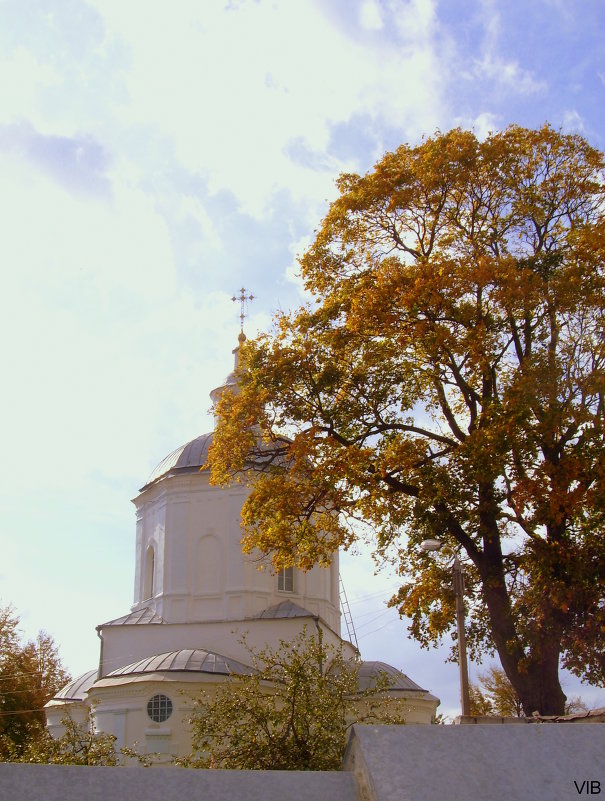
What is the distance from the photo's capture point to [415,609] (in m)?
15.7

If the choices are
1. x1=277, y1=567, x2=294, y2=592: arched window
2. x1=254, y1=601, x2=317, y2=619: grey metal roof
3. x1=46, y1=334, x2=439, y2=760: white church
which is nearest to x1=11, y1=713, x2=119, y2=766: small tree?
x1=46, y1=334, x2=439, y2=760: white church

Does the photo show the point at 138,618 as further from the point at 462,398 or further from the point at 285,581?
the point at 462,398

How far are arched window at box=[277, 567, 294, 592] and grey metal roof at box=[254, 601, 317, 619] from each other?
73 cm

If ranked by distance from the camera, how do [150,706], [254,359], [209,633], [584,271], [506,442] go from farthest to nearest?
[209,633] < [150,706] < [254,359] < [584,271] < [506,442]

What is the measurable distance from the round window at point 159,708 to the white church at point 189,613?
0.03 m

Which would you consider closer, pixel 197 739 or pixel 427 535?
pixel 197 739

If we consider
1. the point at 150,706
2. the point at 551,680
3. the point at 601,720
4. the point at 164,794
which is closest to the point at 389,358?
the point at 551,680

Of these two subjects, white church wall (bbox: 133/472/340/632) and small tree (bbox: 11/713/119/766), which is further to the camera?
white church wall (bbox: 133/472/340/632)

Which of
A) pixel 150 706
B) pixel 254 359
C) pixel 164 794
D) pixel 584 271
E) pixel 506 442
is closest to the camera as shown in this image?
pixel 164 794

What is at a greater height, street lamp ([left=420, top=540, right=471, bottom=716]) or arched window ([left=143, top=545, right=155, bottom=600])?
arched window ([left=143, top=545, right=155, bottom=600])

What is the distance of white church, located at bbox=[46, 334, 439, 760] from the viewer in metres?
24.4

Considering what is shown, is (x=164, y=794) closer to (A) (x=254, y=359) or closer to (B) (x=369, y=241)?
(A) (x=254, y=359)

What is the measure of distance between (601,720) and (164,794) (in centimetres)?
605

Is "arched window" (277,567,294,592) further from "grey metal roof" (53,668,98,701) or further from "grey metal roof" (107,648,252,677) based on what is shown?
"grey metal roof" (53,668,98,701)
